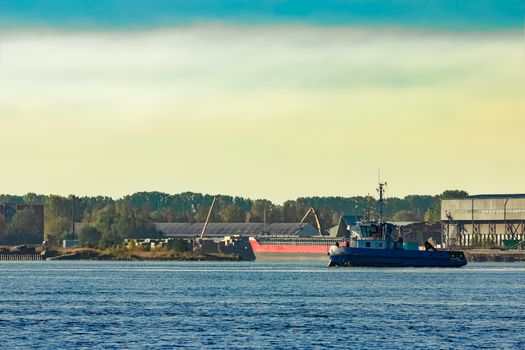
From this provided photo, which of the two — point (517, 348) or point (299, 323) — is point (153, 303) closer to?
point (299, 323)

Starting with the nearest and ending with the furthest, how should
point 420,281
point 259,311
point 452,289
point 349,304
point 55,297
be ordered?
point 259,311 < point 349,304 < point 55,297 < point 452,289 < point 420,281

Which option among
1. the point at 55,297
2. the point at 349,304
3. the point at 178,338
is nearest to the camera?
the point at 178,338

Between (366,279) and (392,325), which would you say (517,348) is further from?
(366,279)

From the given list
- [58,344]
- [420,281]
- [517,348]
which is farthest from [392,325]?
[420,281]

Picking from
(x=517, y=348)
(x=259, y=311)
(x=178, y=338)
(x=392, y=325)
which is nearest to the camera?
(x=517, y=348)

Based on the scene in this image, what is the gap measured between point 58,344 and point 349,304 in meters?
40.7

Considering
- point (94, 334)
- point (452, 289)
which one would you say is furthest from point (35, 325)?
point (452, 289)

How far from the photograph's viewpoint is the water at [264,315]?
79062 millimetres

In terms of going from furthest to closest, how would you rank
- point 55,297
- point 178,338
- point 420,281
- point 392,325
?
point 420,281 < point 55,297 < point 392,325 < point 178,338

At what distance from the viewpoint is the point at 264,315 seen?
3885 inches

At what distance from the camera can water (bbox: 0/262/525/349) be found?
3113 inches

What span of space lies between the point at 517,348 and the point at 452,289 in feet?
216

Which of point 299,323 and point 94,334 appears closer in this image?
point 94,334

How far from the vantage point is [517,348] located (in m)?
74.4
